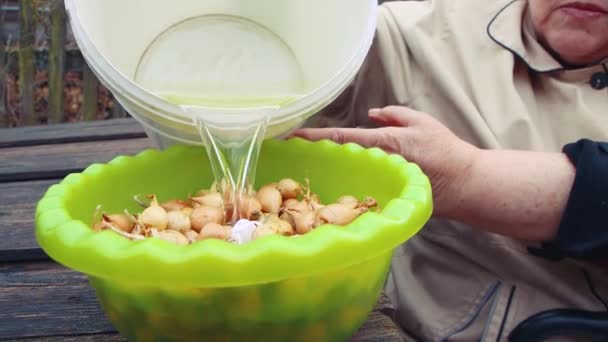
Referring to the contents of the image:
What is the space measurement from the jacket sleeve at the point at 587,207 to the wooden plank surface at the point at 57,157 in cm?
59

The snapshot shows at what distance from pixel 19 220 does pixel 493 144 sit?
0.51 meters

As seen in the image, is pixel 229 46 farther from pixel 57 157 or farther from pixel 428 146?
pixel 57 157

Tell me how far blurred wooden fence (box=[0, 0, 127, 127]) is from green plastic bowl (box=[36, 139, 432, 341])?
149 centimetres

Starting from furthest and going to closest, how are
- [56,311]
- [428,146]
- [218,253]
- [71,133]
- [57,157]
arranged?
[71,133]
[57,157]
[428,146]
[56,311]
[218,253]

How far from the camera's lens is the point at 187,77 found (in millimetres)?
639

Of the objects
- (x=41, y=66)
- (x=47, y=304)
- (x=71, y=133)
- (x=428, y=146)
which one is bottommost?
(x=41, y=66)

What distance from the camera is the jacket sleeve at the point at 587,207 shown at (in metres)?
0.59

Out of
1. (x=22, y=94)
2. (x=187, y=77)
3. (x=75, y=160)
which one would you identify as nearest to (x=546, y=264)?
(x=187, y=77)

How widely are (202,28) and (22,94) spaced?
1.42m

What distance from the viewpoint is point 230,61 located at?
660 millimetres

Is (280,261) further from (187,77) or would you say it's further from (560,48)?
(560,48)

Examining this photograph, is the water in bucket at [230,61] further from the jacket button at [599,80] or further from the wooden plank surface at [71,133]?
the wooden plank surface at [71,133]

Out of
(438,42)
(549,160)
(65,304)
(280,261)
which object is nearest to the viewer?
(280,261)

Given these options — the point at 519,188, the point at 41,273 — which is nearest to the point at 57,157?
the point at 41,273
